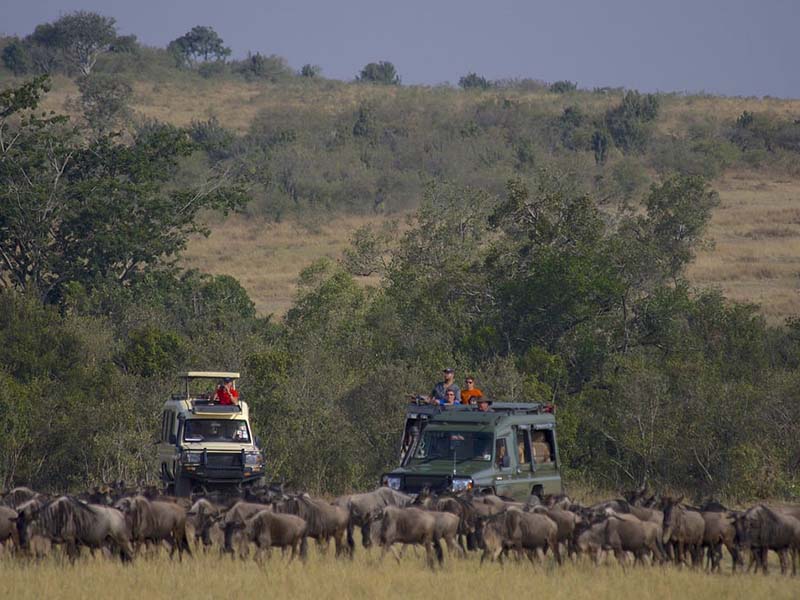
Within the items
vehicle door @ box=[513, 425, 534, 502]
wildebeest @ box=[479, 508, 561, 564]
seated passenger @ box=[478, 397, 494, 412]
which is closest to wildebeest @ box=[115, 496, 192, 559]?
wildebeest @ box=[479, 508, 561, 564]

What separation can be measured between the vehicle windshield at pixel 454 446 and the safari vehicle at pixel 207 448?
12.0 feet

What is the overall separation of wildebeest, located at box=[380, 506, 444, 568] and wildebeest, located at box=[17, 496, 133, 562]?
3056 mm

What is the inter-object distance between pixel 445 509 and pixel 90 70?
8354 cm

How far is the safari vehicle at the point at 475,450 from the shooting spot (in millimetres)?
19078

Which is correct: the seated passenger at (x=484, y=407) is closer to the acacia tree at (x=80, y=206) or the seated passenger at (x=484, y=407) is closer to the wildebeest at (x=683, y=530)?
the wildebeest at (x=683, y=530)

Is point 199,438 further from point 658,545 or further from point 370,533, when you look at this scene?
point 658,545

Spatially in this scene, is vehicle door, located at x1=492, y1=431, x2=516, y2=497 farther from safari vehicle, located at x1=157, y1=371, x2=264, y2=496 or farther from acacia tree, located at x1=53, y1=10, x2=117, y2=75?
acacia tree, located at x1=53, y1=10, x2=117, y2=75

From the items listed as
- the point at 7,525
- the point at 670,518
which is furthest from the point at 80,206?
the point at 670,518

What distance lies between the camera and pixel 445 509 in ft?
56.6

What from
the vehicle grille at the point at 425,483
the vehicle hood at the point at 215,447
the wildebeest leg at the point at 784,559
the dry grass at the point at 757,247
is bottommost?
the wildebeest leg at the point at 784,559

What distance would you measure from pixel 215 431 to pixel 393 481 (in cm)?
476

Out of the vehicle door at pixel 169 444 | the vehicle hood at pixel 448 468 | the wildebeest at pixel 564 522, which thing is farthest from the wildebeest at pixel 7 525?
the wildebeest at pixel 564 522

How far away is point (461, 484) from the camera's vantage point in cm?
1886

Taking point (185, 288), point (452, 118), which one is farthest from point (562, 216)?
point (452, 118)
